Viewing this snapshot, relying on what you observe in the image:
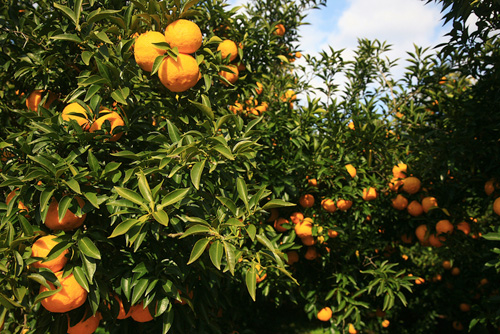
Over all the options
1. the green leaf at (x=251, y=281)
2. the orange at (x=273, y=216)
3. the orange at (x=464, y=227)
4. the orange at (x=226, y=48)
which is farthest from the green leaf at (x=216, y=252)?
the orange at (x=464, y=227)

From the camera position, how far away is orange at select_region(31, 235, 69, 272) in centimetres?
131

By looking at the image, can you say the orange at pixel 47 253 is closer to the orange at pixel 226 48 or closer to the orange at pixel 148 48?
the orange at pixel 148 48

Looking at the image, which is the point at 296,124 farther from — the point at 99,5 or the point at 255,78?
the point at 99,5

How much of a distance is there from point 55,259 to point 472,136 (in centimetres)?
279

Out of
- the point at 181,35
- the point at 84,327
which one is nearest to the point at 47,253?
the point at 84,327

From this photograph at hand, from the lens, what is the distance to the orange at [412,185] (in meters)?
2.82

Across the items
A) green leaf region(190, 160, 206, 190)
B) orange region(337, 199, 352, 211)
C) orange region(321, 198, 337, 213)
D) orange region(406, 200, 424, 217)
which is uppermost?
orange region(406, 200, 424, 217)

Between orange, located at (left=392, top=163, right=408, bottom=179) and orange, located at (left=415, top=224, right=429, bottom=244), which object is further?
orange, located at (left=392, top=163, right=408, bottom=179)

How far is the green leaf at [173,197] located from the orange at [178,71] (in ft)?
1.85

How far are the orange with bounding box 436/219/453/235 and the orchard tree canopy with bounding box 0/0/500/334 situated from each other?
0.05 m

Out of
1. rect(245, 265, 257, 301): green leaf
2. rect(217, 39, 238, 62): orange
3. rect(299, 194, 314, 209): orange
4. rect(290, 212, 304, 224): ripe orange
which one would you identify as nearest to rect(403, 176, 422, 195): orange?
rect(299, 194, 314, 209): orange

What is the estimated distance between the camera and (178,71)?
5.05 feet

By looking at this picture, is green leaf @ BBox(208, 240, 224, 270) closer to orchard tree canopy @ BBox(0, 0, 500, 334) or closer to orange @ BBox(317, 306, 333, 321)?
orchard tree canopy @ BBox(0, 0, 500, 334)

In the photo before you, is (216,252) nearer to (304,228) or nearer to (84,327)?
(84,327)
